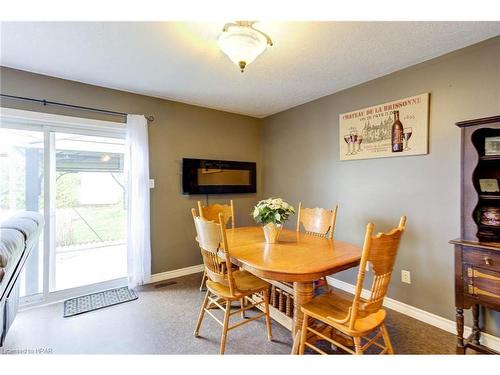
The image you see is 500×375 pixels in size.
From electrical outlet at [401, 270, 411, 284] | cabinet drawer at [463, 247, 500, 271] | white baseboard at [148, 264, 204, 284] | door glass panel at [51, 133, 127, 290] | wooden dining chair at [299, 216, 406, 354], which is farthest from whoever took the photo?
white baseboard at [148, 264, 204, 284]

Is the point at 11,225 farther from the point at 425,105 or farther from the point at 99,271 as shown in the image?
the point at 425,105

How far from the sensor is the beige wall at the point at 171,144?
2.82 m

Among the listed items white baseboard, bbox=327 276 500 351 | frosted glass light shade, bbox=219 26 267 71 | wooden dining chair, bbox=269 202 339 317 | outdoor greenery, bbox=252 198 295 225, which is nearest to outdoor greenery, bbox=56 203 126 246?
outdoor greenery, bbox=252 198 295 225

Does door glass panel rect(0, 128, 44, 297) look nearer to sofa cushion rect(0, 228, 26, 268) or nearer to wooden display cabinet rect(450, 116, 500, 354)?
sofa cushion rect(0, 228, 26, 268)

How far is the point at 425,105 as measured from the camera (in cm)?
226

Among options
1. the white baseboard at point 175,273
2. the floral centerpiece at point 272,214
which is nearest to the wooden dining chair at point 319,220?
the floral centerpiece at point 272,214

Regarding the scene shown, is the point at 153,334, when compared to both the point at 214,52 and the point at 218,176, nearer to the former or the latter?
the point at 218,176

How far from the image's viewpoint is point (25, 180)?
8.30 feet

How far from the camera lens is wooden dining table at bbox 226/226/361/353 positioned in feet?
4.91

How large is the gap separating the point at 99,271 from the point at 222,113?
8.78 feet

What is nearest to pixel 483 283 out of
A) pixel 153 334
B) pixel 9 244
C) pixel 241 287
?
pixel 241 287

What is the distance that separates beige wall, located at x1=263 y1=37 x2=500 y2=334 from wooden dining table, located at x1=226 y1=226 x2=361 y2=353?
2.80 ft

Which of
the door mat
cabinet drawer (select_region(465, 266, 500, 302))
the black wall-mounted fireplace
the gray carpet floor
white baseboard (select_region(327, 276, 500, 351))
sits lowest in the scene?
the gray carpet floor

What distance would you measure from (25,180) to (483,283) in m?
4.00
